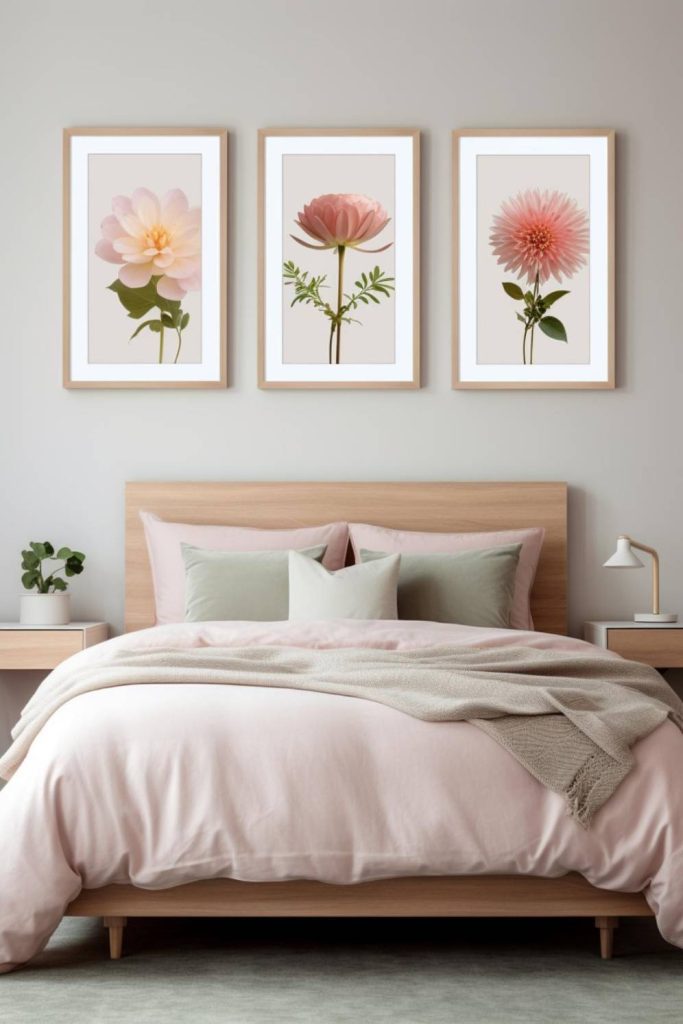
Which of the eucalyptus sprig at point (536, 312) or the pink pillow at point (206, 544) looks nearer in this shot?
the pink pillow at point (206, 544)

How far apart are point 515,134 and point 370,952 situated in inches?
126

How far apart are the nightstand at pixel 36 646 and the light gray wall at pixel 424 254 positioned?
1.40ft

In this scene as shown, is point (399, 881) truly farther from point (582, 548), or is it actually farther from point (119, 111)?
point (119, 111)

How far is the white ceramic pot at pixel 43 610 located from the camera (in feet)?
14.8

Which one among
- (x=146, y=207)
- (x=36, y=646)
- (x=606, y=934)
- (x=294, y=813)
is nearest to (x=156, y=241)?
(x=146, y=207)

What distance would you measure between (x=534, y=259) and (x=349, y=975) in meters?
3.01

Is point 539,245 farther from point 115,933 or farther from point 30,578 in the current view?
point 115,933

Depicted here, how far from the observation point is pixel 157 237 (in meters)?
4.78

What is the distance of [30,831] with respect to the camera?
2.59 m

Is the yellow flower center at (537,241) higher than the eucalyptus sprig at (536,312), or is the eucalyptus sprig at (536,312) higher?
the yellow flower center at (537,241)

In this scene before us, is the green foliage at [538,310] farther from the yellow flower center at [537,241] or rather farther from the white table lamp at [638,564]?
the white table lamp at [638,564]

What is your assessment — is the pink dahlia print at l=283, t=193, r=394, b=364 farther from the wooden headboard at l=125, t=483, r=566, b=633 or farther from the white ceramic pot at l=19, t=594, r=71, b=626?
the white ceramic pot at l=19, t=594, r=71, b=626

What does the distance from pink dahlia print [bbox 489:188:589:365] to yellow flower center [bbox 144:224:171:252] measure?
4.15 feet

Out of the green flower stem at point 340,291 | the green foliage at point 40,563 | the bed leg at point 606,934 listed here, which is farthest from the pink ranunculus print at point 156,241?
the bed leg at point 606,934
